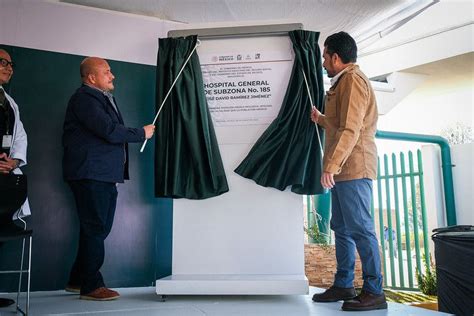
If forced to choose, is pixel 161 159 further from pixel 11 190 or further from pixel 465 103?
pixel 465 103

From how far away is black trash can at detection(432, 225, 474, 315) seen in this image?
8.70 feet

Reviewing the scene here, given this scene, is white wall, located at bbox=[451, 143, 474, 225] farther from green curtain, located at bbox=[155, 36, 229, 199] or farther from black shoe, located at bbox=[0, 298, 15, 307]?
black shoe, located at bbox=[0, 298, 15, 307]

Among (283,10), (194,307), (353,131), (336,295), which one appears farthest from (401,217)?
(194,307)

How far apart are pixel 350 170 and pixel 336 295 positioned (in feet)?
2.40

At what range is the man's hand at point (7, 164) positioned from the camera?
2550mm

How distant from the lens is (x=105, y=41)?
11.2 ft

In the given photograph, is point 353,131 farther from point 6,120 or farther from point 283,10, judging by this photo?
point 6,120

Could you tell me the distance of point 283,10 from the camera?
141 inches

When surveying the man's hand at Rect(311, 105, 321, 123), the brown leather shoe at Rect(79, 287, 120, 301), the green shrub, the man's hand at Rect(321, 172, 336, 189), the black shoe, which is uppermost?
the man's hand at Rect(311, 105, 321, 123)

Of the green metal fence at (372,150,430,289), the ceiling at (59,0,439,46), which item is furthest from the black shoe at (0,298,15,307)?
the green metal fence at (372,150,430,289)

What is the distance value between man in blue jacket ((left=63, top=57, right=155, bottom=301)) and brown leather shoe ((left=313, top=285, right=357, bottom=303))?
47.6 inches

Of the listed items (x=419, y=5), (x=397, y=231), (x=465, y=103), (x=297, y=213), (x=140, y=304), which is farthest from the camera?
(x=465, y=103)

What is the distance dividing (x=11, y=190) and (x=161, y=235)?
124 cm

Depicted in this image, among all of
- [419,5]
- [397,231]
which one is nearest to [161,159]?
[419,5]
